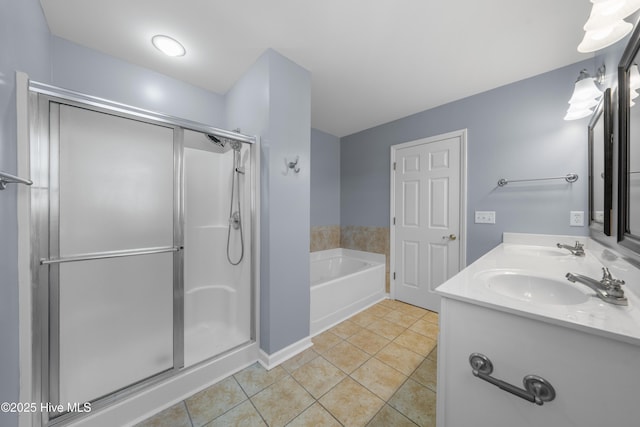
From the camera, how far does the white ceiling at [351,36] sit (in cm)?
131

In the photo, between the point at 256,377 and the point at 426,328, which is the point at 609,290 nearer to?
the point at 426,328

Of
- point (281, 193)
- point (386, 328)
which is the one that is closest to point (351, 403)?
point (386, 328)

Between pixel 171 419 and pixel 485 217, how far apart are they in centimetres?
287

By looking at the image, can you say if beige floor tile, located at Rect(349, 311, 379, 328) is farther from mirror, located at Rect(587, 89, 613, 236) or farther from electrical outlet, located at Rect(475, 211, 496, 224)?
mirror, located at Rect(587, 89, 613, 236)

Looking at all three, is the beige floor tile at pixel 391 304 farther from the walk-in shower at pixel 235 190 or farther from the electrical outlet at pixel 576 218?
the walk-in shower at pixel 235 190

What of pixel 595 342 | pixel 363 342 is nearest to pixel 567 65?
pixel 595 342

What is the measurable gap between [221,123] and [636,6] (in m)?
2.62

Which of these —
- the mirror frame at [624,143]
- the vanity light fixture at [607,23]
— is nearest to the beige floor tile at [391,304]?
the mirror frame at [624,143]

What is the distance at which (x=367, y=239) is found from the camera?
10.4 ft

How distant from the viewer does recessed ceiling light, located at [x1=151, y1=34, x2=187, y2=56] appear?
1.57 m

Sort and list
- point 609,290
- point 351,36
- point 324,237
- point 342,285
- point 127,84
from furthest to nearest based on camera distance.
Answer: point 324,237, point 342,285, point 127,84, point 351,36, point 609,290

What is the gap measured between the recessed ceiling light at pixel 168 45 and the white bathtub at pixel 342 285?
2.23 meters

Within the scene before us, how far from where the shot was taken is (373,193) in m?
3.10

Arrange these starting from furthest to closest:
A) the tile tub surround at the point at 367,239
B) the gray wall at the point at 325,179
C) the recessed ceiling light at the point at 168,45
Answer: the gray wall at the point at 325,179 < the tile tub surround at the point at 367,239 < the recessed ceiling light at the point at 168,45
